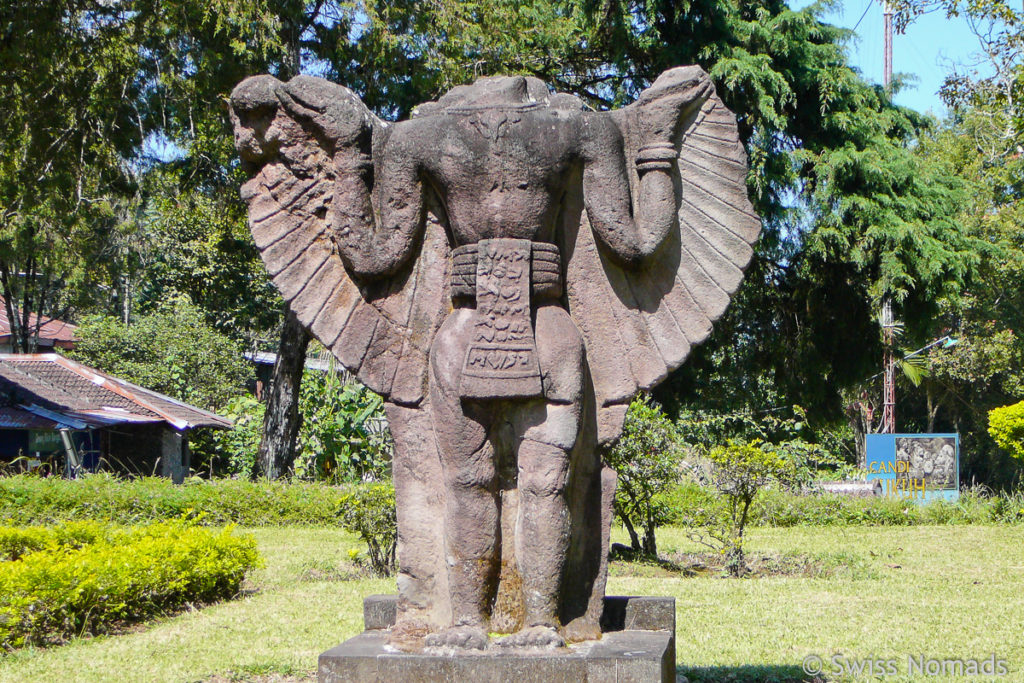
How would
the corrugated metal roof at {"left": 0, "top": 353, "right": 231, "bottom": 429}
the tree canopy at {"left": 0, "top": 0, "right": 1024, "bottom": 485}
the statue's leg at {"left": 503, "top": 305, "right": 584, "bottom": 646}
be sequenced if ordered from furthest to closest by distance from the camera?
the corrugated metal roof at {"left": 0, "top": 353, "right": 231, "bottom": 429}, the tree canopy at {"left": 0, "top": 0, "right": 1024, "bottom": 485}, the statue's leg at {"left": 503, "top": 305, "right": 584, "bottom": 646}

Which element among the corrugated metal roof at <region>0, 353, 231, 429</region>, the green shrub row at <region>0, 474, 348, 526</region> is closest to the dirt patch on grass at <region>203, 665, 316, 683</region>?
the green shrub row at <region>0, 474, 348, 526</region>

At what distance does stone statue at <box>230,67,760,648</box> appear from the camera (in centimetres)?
413

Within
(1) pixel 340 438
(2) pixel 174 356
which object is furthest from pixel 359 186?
(2) pixel 174 356

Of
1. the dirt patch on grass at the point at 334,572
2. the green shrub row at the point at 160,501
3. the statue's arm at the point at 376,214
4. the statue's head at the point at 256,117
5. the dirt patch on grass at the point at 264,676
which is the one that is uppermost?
the statue's head at the point at 256,117

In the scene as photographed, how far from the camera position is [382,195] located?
436 centimetres

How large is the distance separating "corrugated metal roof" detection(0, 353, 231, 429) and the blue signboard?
11364mm

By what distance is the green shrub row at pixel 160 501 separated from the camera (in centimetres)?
1317

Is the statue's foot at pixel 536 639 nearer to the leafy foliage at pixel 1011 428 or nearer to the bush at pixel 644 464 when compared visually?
the bush at pixel 644 464

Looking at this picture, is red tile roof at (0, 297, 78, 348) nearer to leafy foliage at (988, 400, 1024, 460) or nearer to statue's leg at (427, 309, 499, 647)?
leafy foliage at (988, 400, 1024, 460)

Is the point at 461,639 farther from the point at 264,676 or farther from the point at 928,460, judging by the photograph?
the point at 928,460

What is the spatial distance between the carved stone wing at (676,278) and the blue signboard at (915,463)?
12.7 m

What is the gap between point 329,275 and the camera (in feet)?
14.8

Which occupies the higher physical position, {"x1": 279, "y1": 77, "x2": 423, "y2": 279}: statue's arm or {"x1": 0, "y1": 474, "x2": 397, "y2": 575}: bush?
{"x1": 279, "y1": 77, "x2": 423, "y2": 279}: statue's arm

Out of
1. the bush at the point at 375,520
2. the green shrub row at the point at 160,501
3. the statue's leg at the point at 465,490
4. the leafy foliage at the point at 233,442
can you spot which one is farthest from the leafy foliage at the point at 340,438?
the statue's leg at the point at 465,490
